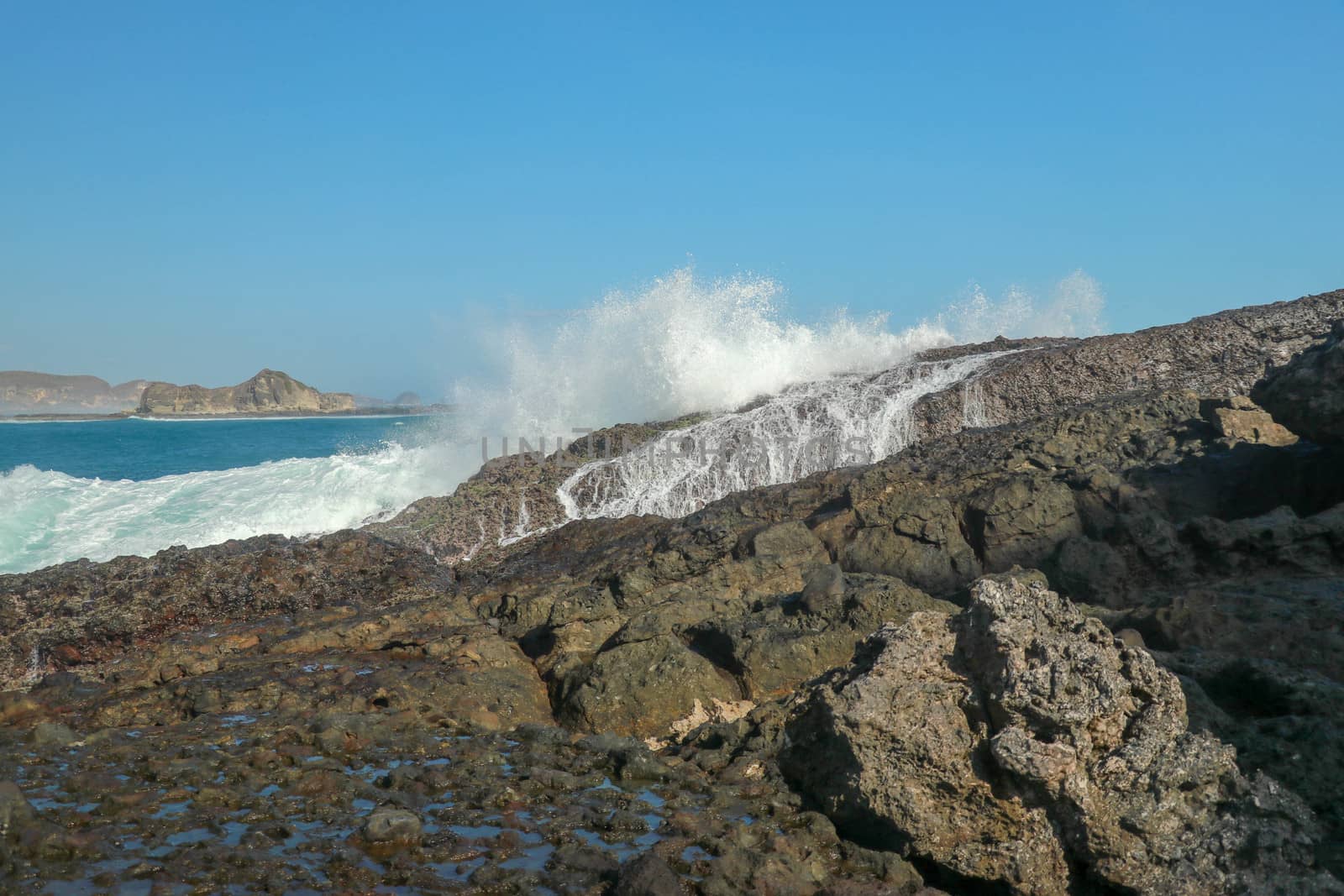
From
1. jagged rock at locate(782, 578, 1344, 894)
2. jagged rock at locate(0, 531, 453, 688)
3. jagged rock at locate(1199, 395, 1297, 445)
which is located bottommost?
jagged rock at locate(0, 531, 453, 688)

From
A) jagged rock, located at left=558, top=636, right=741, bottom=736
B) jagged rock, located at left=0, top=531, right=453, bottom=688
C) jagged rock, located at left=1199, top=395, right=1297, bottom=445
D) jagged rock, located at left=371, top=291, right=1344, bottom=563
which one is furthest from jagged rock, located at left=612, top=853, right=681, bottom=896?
jagged rock, located at left=371, top=291, right=1344, bottom=563

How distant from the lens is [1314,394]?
886cm

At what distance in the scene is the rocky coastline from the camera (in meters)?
4.18

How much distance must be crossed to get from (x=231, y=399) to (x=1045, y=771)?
429 ft

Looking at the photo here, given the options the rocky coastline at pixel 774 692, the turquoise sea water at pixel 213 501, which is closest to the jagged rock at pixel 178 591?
the rocky coastline at pixel 774 692

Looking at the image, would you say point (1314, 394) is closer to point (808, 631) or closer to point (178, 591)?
point (808, 631)

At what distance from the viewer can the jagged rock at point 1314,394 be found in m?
8.71

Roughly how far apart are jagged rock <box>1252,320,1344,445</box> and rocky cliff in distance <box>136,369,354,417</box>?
4920 inches

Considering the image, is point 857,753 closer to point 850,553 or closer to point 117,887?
point 117,887

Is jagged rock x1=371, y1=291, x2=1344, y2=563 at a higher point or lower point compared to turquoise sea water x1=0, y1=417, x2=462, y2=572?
higher

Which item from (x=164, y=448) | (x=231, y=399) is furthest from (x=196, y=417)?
(x=164, y=448)

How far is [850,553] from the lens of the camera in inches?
357

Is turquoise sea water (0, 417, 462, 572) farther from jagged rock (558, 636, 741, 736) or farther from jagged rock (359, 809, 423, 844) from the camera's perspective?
jagged rock (359, 809, 423, 844)

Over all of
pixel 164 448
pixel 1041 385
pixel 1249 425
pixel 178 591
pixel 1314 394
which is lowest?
pixel 178 591
